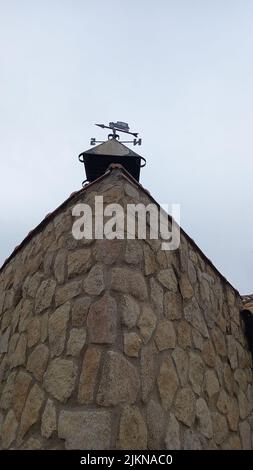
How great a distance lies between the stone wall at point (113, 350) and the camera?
6.65 feet

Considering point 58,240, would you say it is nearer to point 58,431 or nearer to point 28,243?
point 28,243

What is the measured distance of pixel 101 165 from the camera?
16.1ft

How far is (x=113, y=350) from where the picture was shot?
6.95ft

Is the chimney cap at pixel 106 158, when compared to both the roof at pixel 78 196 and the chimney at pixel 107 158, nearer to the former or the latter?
the chimney at pixel 107 158

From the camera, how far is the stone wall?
6.65 feet

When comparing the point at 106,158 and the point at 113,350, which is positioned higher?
the point at 106,158

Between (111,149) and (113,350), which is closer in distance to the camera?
(113,350)

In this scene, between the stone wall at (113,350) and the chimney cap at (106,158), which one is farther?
the chimney cap at (106,158)

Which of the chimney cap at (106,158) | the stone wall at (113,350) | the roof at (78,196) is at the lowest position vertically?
the stone wall at (113,350)

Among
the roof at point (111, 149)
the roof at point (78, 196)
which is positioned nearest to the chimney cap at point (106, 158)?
Answer: the roof at point (111, 149)

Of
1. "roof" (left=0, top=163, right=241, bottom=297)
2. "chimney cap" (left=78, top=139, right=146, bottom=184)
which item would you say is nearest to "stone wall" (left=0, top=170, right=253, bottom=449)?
"roof" (left=0, top=163, right=241, bottom=297)

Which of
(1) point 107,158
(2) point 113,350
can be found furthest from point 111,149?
(2) point 113,350

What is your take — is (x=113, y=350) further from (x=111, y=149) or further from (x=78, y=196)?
(x=111, y=149)
